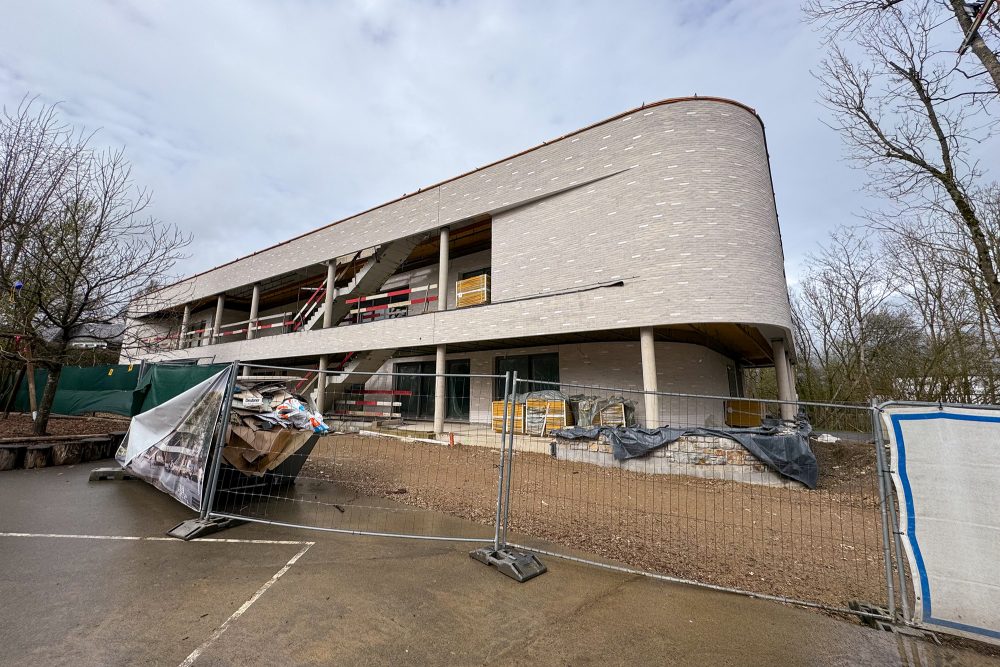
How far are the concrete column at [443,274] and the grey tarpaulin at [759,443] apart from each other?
260 inches

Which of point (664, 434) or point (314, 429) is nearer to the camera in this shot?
point (314, 429)

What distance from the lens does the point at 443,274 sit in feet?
45.4

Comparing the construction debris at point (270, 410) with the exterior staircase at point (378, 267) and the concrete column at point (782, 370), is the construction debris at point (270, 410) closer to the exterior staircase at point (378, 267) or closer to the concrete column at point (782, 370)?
the exterior staircase at point (378, 267)

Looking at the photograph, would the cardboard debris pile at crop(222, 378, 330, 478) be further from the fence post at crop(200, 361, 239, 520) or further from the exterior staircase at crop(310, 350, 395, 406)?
the exterior staircase at crop(310, 350, 395, 406)

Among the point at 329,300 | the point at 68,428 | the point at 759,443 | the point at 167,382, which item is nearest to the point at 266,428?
the point at 167,382

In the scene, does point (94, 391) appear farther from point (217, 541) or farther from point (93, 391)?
point (217, 541)

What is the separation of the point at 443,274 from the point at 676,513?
10.2m

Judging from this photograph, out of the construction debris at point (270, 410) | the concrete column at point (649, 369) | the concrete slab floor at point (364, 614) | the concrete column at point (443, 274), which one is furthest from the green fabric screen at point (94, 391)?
the concrete column at point (649, 369)

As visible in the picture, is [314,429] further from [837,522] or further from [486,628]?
[837,522]

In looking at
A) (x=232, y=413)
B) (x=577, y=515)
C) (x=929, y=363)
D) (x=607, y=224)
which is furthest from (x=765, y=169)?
(x=232, y=413)

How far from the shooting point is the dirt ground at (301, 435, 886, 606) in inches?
159

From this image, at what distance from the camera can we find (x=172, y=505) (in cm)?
577

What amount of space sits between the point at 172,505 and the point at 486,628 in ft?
17.7

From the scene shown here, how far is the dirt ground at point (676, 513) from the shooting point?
4.05m
